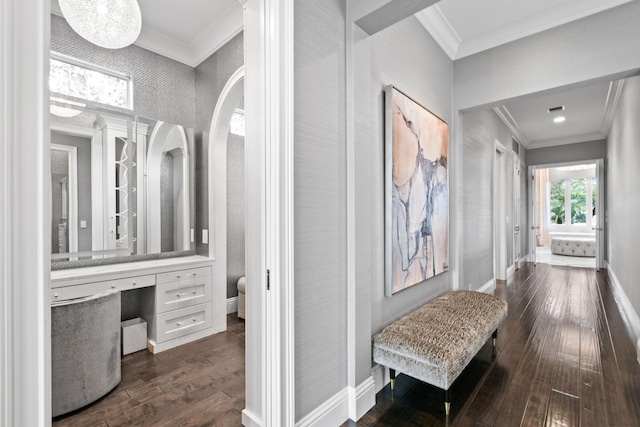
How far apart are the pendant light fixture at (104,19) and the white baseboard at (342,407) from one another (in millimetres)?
2791

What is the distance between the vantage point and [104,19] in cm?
213

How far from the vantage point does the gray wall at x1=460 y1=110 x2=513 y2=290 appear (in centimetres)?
352

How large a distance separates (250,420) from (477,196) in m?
3.59

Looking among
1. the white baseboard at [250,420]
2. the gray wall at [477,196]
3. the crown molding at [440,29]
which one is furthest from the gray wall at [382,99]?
the white baseboard at [250,420]

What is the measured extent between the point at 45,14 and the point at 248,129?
852 millimetres

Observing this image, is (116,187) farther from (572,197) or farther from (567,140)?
(572,197)

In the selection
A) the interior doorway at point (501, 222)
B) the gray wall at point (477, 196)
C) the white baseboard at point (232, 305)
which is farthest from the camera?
the interior doorway at point (501, 222)

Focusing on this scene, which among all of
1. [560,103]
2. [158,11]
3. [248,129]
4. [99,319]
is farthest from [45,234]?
[560,103]

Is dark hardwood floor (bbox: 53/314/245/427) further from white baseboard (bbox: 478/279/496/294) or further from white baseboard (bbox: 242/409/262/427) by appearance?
white baseboard (bbox: 478/279/496/294)

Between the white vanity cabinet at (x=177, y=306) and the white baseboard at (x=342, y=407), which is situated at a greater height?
the white vanity cabinet at (x=177, y=306)

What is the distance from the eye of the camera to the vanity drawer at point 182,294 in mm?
2732

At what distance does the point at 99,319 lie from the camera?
1992 millimetres

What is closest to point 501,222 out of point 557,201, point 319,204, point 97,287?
point 319,204
